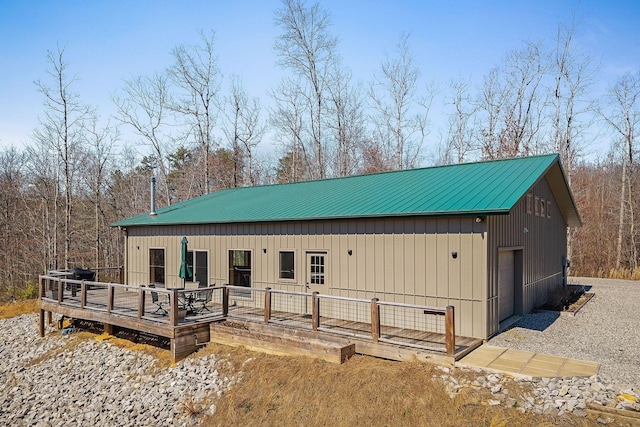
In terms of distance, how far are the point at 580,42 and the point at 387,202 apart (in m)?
22.0

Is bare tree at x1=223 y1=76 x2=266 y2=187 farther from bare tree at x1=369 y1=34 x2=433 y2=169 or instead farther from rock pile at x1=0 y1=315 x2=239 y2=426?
rock pile at x1=0 y1=315 x2=239 y2=426

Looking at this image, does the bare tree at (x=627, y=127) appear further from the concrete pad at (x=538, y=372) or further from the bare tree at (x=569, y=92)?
the concrete pad at (x=538, y=372)

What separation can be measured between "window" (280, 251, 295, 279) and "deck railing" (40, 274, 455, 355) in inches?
24.6

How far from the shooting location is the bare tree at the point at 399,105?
27484 millimetres

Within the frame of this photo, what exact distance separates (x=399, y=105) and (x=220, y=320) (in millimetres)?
21497

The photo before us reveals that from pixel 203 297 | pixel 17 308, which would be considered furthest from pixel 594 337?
pixel 17 308

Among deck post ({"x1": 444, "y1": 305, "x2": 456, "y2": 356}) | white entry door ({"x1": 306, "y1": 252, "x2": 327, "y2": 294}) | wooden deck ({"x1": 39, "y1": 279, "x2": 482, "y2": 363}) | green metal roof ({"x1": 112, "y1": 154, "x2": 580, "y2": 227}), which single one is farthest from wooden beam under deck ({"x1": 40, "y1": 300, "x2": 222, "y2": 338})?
deck post ({"x1": 444, "y1": 305, "x2": 456, "y2": 356})

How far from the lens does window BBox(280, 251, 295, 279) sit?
11445mm

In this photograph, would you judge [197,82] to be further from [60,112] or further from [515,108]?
[515,108]

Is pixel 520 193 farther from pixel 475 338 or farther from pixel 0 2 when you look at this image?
pixel 0 2

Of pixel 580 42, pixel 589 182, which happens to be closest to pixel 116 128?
pixel 580 42

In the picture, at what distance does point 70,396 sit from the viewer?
31.5 feet

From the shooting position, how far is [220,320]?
1040cm

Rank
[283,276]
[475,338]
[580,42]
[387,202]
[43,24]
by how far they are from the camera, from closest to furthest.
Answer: [475,338], [387,202], [283,276], [43,24], [580,42]
